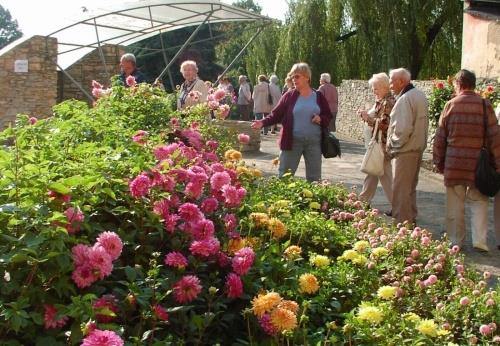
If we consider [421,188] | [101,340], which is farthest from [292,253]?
[421,188]

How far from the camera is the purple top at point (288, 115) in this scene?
7094 millimetres

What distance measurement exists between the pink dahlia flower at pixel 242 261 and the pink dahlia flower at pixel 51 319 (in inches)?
30.4

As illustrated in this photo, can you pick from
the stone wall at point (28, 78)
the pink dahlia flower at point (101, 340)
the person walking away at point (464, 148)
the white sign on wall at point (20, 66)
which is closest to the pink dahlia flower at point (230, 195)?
the pink dahlia flower at point (101, 340)

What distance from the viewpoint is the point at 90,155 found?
10.8 feet

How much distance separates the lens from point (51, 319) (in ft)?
6.90

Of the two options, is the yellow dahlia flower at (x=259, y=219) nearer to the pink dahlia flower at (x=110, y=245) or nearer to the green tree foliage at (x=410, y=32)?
the pink dahlia flower at (x=110, y=245)

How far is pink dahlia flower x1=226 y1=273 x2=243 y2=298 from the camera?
2645 mm

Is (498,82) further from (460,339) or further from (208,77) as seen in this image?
(208,77)

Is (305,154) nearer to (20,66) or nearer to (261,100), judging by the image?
(20,66)

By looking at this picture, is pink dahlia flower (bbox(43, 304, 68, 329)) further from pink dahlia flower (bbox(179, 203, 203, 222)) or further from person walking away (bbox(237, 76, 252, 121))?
person walking away (bbox(237, 76, 252, 121))

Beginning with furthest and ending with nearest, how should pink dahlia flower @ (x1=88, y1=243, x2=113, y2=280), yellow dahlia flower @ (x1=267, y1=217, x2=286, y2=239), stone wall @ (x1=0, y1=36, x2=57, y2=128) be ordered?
stone wall @ (x1=0, y1=36, x2=57, y2=128) < yellow dahlia flower @ (x1=267, y1=217, x2=286, y2=239) < pink dahlia flower @ (x1=88, y1=243, x2=113, y2=280)

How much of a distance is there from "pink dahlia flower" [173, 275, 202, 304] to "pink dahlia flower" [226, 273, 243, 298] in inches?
7.5

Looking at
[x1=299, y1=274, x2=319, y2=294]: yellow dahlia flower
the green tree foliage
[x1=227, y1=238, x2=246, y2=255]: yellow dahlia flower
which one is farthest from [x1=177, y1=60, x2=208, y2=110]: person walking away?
the green tree foliage

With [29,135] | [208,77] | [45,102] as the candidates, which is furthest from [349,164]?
[208,77]
